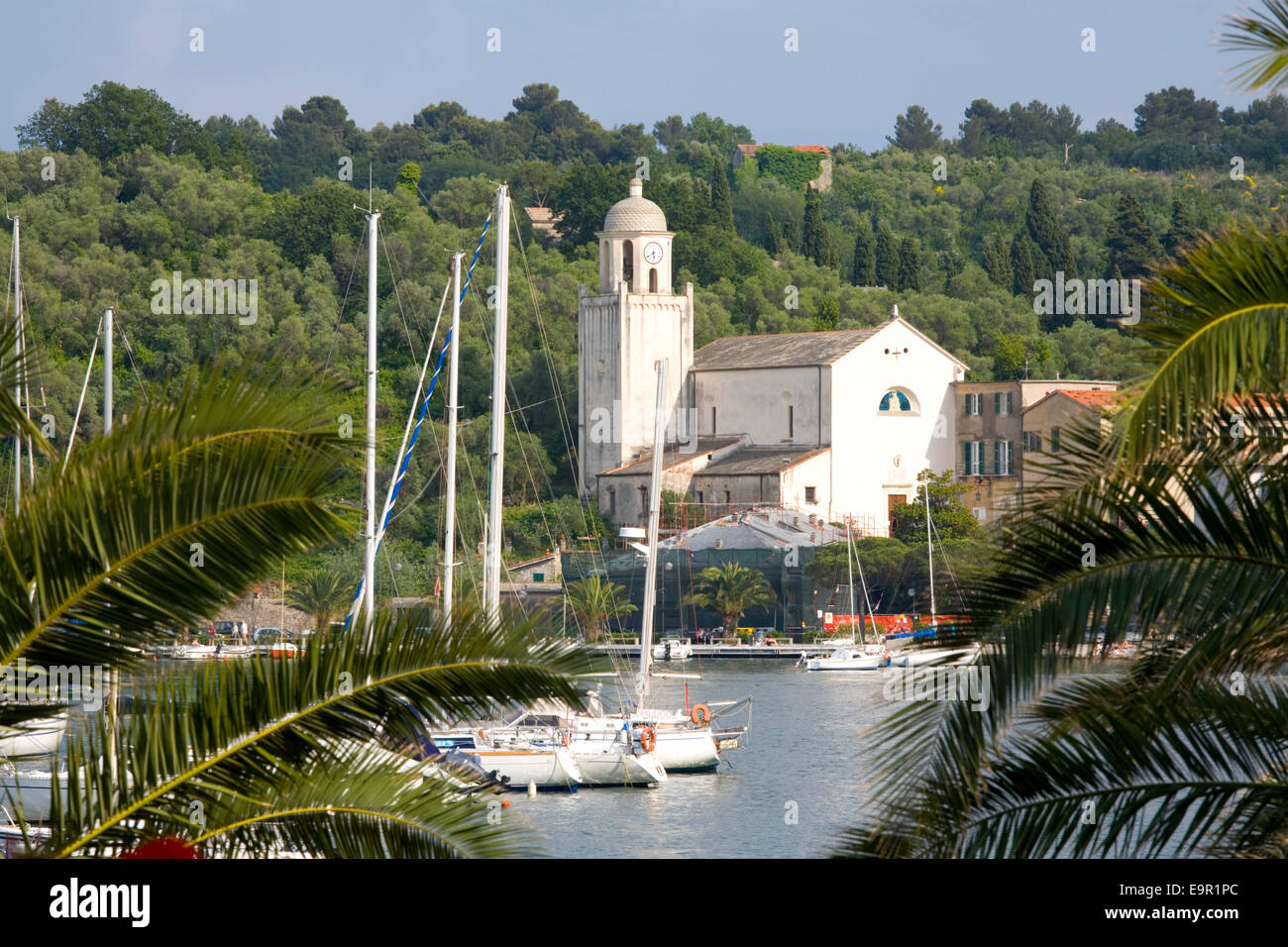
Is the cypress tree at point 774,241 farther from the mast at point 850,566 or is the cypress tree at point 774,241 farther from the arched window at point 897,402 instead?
the mast at point 850,566

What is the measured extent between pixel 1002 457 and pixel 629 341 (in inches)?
627

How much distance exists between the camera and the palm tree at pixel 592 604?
57.7m

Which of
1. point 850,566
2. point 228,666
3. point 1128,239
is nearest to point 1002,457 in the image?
point 850,566

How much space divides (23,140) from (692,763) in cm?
8337

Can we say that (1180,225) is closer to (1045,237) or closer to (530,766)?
(1045,237)

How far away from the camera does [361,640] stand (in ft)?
22.7

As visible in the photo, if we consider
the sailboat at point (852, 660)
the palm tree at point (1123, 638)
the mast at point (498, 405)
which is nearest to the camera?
the palm tree at point (1123, 638)

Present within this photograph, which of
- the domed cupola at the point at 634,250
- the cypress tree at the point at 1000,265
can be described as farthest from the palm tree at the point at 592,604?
the cypress tree at the point at 1000,265

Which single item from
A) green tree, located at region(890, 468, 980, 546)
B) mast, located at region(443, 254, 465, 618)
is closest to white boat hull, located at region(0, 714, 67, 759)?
mast, located at region(443, 254, 465, 618)

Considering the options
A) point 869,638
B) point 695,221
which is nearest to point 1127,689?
point 869,638

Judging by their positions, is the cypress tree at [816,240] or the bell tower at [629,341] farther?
the cypress tree at [816,240]

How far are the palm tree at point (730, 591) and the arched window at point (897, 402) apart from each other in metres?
11.7

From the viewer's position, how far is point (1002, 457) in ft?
260
